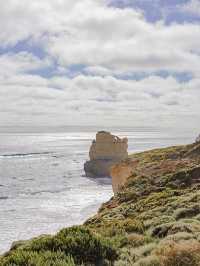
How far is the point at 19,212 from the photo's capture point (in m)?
59.5

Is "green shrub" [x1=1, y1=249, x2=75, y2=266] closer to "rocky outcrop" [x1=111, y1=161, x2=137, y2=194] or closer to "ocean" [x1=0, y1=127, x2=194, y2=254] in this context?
"ocean" [x1=0, y1=127, x2=194, y2=254]

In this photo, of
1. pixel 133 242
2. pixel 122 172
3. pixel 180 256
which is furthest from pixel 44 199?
pixel 180 256

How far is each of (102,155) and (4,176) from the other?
2437 cm

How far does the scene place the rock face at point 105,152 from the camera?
111 meters

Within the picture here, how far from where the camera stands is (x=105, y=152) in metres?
113

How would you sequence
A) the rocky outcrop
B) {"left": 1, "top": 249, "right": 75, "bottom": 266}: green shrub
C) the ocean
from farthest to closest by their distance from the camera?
the ocean → the rocky outcrop → {"left": 1, "top": 249, "right": 75, "bottom": 266}: green shrub

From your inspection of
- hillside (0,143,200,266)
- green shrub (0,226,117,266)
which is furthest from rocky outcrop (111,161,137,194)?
green shrub (0,226,117,266)

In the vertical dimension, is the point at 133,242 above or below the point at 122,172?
above

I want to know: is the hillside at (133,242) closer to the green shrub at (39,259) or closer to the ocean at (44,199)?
the green shrub at (39,259)

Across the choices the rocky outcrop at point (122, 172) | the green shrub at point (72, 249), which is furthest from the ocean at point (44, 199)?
the green shrub at point (72, 249)

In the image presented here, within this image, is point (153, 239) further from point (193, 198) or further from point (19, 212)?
point (19, 212)

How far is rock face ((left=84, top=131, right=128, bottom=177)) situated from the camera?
110875 mm

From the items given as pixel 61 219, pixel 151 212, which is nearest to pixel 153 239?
pixel 151 212

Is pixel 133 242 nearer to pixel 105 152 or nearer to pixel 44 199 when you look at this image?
pixel 44 199
